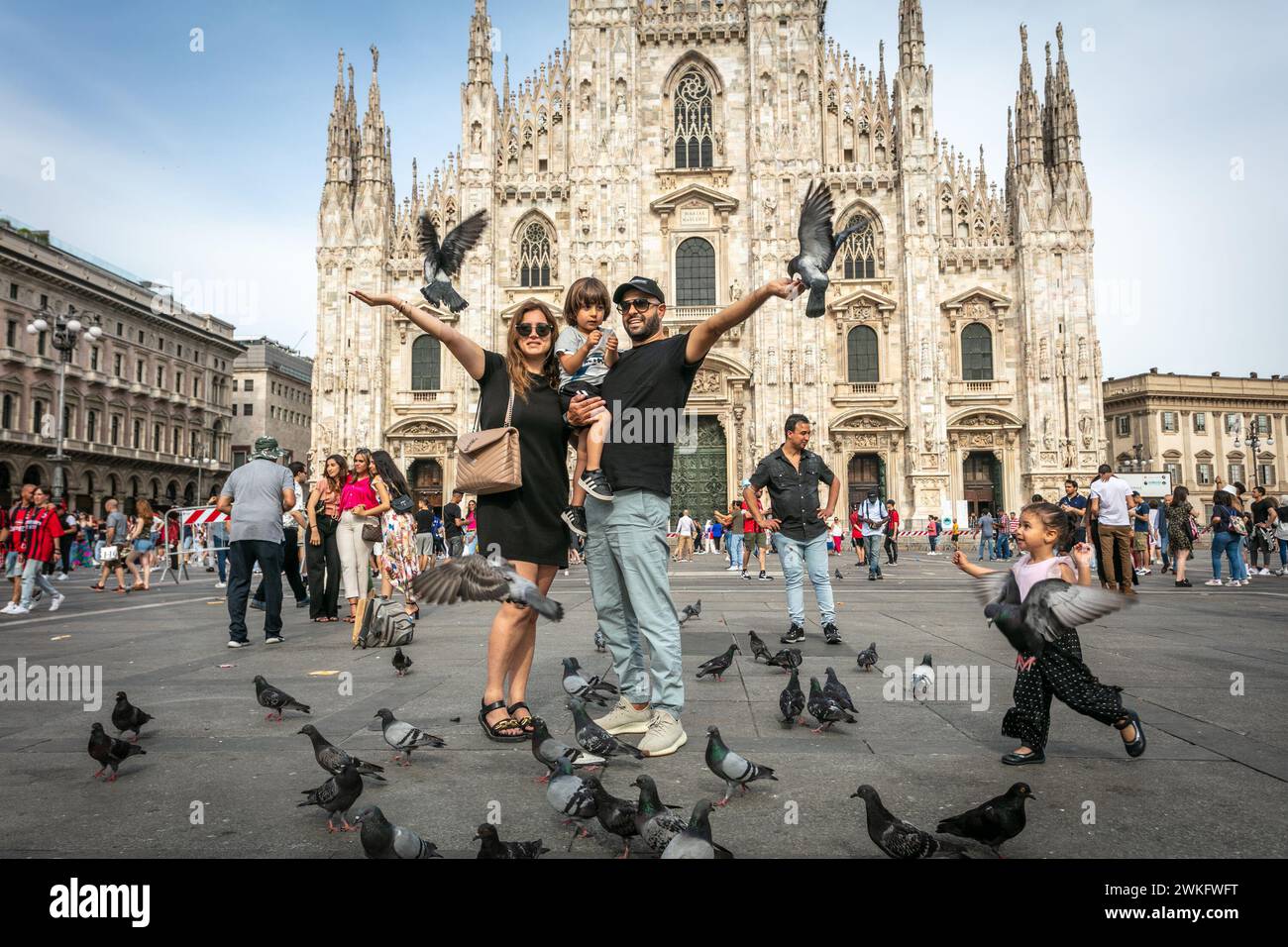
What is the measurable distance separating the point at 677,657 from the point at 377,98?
Result: 3391 centimetres

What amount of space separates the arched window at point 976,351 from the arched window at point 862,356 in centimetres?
326

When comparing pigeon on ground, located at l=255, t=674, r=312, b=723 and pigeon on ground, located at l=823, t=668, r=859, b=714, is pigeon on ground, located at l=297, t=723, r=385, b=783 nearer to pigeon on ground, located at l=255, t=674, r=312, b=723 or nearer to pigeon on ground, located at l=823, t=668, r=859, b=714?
pigeon on ground, located at l=255, t=674, r=312, b=723

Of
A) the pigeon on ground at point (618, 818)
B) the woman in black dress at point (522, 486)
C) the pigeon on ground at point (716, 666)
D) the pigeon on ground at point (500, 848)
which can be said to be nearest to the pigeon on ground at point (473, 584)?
the woman in black dress at point (522, 486)

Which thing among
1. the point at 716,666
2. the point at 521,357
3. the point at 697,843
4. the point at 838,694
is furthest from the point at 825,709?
the point at 521,357

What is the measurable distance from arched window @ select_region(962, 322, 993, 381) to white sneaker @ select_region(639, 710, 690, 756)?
29848mm

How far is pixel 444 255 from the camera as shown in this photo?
15.2 ft

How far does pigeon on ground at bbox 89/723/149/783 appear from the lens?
3.24 meters

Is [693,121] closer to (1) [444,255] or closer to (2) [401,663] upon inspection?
(1) [444,255]

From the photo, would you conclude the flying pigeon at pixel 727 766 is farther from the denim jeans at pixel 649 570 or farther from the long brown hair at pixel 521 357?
the long brown hair at pixel 521 357

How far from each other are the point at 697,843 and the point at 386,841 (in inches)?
33.5

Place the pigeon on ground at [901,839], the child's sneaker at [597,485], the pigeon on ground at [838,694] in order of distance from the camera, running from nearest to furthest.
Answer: the pigeon on ground at [901,839]
the child's sneaker at [597,485]
the pigeon on ground at [838,694]

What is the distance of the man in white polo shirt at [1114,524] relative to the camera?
11344 millimetres

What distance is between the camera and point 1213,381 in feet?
206
